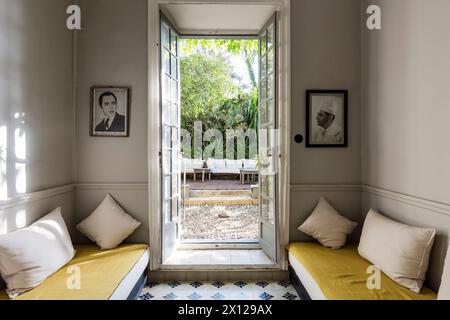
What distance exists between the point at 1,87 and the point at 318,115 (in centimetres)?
266

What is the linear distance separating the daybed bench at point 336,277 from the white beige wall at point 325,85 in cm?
40

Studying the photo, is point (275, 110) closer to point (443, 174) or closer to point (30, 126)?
point (443, 174)

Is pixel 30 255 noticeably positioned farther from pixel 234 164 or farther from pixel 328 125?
pixel 234 164

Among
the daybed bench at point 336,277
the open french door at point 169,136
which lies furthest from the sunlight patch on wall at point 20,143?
the daybed bench at point 336,277

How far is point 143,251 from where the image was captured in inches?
107

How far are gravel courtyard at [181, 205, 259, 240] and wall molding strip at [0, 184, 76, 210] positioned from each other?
1804 millimetres

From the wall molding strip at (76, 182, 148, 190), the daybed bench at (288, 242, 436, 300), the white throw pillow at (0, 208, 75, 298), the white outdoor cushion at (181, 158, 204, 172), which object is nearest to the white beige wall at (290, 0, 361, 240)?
the daybed bench at (288, 242, 436, 300)

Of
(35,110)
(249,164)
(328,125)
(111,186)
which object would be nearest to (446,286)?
(328,125)

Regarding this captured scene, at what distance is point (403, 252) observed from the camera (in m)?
2.01

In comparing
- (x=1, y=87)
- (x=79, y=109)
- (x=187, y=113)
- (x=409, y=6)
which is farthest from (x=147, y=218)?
(x=187, y=113)

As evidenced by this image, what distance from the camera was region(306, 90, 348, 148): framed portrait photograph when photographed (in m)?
3.00

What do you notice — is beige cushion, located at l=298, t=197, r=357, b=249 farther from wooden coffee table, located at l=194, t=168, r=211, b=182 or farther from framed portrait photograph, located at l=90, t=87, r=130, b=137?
wooden coffee table, located at l=194, t=168, r=211, b=182

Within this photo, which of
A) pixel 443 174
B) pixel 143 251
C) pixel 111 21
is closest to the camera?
pixel 443 174
